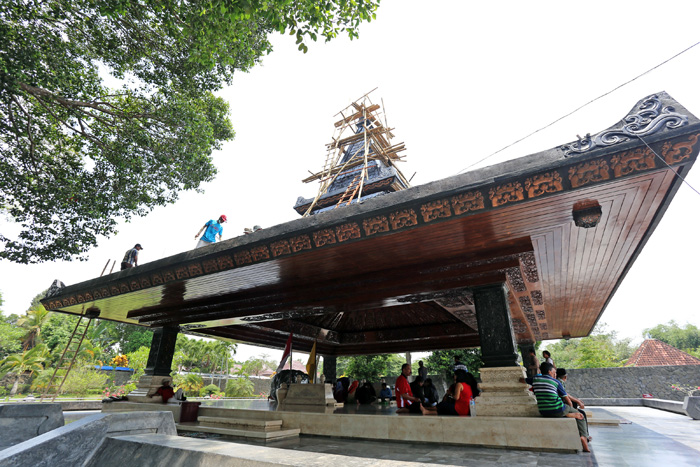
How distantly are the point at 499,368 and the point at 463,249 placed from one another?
1837 millimetres

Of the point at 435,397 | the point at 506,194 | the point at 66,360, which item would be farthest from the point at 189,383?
the point at 506,194

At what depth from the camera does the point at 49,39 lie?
6.65 m

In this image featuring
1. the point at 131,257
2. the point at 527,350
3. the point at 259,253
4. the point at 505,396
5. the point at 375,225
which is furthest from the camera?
the point at 527,350

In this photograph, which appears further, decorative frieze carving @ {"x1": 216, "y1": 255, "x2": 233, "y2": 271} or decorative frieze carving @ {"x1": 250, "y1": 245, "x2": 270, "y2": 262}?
decorative frieze carving @ {"x1": 216, "y1": 255, "x2": 233, "y2": 271}

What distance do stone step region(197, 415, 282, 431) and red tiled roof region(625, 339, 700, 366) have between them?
24.7 metres

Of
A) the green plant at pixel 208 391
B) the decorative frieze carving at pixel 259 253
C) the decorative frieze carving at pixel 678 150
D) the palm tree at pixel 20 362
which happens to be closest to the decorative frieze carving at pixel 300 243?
the decorative frieze carving at pixel 259 253

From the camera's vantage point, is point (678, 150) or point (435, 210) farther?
point (435, 210)

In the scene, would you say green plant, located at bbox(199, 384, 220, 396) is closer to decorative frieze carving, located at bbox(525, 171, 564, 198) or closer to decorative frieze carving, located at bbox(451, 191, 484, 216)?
decorative frieze carving, located at bbox(451, 191, 484, 216)

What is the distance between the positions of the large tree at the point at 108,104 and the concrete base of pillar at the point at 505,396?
5.89 meters

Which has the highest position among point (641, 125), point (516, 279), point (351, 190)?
point (351, 190)

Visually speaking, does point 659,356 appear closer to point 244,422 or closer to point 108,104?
point 244,422

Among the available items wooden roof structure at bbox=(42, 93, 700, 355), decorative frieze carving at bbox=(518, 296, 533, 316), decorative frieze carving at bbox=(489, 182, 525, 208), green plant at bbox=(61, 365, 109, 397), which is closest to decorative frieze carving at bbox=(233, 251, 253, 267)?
wooden roof structure at bbox=(42, 93, 700, 355)

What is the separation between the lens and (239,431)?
244 inches

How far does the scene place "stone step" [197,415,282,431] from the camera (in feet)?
20.7
